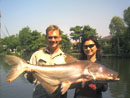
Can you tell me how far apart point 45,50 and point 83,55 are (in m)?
0.90

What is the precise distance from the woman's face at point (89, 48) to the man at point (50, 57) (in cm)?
34

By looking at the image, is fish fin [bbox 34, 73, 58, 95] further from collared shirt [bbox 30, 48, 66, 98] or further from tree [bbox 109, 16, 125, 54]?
tree [bbox 109, 16, 125, 54]

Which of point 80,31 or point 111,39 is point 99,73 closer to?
point 111,39

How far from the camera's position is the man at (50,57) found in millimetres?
3448

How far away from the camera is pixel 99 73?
10.8 ft

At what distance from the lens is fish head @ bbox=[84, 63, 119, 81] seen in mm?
3246

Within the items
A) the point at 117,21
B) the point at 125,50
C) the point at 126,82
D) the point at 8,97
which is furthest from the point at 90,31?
the point at 8,97

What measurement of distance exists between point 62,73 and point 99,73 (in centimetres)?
78

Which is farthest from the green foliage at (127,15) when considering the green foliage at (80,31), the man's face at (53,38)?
the man's face at (53,38)

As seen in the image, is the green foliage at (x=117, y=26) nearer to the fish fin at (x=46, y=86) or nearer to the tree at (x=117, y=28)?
the tree at (x=117, y=28)

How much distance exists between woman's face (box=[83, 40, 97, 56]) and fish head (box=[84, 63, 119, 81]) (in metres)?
0.30

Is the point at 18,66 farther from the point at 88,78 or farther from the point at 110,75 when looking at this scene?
the point at 110,75

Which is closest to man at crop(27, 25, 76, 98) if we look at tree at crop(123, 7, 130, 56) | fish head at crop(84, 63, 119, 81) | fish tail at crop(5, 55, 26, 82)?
fish tail at crop(5, 55, 26, 82)

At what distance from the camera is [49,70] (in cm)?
345
